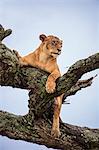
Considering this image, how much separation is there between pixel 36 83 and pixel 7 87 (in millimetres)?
311

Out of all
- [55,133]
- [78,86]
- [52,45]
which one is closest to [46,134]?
[55,133]

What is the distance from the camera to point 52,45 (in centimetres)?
205

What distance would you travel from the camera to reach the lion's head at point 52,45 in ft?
6.75

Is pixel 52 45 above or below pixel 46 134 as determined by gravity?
above

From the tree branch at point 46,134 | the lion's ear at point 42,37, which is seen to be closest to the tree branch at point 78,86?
the tree branch at point 46,134

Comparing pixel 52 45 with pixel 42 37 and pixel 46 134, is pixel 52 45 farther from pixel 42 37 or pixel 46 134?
pixel 46 134

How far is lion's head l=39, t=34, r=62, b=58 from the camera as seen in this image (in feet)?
6.75

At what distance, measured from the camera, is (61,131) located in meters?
1.94

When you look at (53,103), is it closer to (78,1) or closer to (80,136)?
(80,136)

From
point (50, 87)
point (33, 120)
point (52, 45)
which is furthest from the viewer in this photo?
point (52, 45)

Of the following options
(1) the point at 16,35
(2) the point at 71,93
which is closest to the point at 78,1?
(1) the point at 16,35

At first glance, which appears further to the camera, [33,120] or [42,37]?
[42,37]

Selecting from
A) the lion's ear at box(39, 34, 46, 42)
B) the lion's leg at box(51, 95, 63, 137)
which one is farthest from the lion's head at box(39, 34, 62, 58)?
the lion's leg at box(51, 95, 63, 137)

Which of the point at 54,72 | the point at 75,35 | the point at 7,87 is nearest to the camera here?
the point at 54,72
